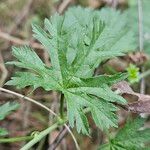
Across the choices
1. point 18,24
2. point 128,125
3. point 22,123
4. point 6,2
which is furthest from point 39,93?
point 128,125

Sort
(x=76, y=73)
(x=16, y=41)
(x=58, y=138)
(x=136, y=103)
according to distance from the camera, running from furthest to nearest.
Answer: (x=16, y=41), (x=58, y=138), (x=136, y=103), (x=76, y=73)

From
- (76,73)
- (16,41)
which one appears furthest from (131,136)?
(16,41)

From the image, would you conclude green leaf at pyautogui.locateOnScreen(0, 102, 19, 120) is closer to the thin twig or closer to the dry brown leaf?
the thin twig

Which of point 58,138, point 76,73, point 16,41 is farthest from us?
point 16,41

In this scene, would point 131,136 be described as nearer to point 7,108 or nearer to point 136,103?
point 136,103

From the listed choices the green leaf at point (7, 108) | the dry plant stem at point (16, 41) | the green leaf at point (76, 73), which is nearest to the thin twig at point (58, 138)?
the green leaf at point (7, 108)

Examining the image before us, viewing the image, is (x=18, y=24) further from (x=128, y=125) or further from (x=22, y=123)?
(x=128, y=125)

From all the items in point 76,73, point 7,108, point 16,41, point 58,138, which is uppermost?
point 16,41

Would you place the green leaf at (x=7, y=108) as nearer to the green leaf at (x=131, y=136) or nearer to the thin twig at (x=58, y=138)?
the thin twig at (x=58, y=138)

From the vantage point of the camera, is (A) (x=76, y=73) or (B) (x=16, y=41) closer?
(A) (x=76, y=73)
